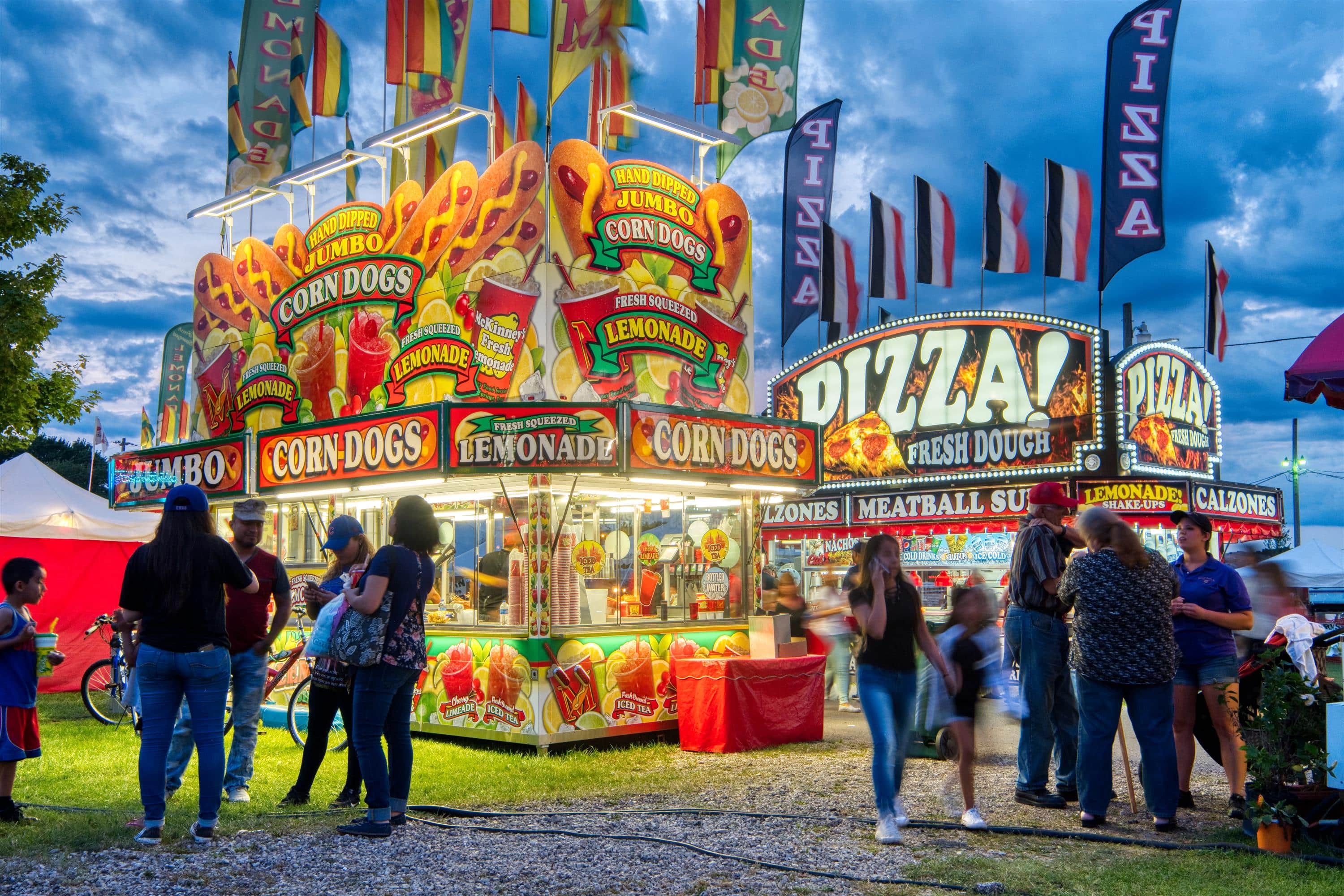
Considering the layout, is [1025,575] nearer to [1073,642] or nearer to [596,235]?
[1073,642]

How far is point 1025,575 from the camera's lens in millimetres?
7355

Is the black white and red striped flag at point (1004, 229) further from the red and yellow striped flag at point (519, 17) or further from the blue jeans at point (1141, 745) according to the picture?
the blue jeans at point (1141, 745)

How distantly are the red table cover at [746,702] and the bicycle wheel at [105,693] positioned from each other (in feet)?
19.2

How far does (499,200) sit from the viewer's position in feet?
36.6

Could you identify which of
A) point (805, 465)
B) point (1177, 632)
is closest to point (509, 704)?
point (805, 465)

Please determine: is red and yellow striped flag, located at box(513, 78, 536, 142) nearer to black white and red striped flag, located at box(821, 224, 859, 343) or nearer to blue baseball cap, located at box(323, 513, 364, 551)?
blue baseball cap, located at box(323, 513, 364, 551)

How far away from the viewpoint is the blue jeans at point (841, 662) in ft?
42.3

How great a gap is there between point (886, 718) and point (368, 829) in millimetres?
2837

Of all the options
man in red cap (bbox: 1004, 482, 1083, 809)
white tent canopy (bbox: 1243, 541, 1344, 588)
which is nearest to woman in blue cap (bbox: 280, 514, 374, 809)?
man in red cap (bbox: 1004, 482, 1083, 809)

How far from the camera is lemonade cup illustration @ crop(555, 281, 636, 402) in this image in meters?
10.9

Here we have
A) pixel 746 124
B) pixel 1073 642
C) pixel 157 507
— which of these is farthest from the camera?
pixel 157 507

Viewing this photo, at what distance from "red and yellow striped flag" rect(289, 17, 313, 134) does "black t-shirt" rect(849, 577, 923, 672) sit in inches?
499

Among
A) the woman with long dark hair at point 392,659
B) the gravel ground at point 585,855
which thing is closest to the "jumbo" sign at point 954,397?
the gravel ground at point 585,855

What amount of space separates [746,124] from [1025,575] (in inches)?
294
